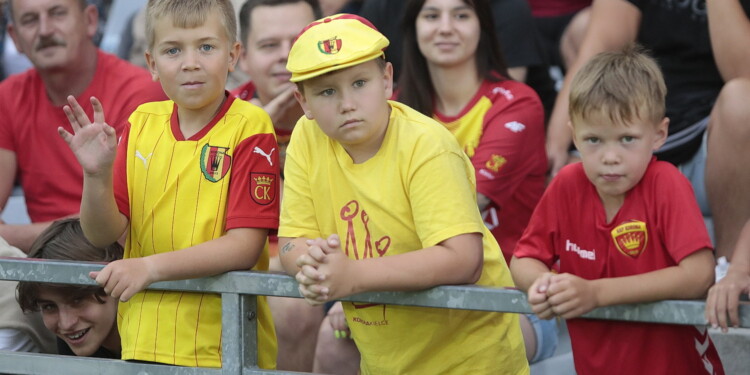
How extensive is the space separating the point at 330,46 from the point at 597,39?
74.6 inches

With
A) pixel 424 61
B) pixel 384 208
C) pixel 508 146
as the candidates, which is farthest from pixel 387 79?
pixel 424 61

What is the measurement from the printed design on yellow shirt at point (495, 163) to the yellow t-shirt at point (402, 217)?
926mm

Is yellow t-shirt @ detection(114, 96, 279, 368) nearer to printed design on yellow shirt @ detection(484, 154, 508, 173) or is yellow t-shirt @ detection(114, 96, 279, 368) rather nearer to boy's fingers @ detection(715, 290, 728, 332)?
printed design on yellow shirt @ detection(484, 154, 508, 173)

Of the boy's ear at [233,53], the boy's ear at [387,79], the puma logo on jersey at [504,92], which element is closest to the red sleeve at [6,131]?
the boy's ear at [233,53]

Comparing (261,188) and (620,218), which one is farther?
(261,188)

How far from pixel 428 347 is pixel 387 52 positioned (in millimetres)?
1936

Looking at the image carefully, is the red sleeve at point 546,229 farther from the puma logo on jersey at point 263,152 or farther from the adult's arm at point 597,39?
the adult's arm at point 597,39

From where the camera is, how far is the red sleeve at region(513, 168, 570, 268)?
2627mm

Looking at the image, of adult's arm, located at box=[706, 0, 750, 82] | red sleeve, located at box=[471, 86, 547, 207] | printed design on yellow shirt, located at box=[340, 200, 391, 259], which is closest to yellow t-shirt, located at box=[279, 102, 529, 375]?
printed design on yellow shirt, located at box=[340, 200, 391, 259]

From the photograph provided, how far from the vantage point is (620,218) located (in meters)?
2.54

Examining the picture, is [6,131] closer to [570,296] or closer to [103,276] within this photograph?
[103,276]

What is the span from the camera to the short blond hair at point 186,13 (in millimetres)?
2859

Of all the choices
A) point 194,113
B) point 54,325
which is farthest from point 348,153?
point 54,325

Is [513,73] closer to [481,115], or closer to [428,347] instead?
[481,115]
